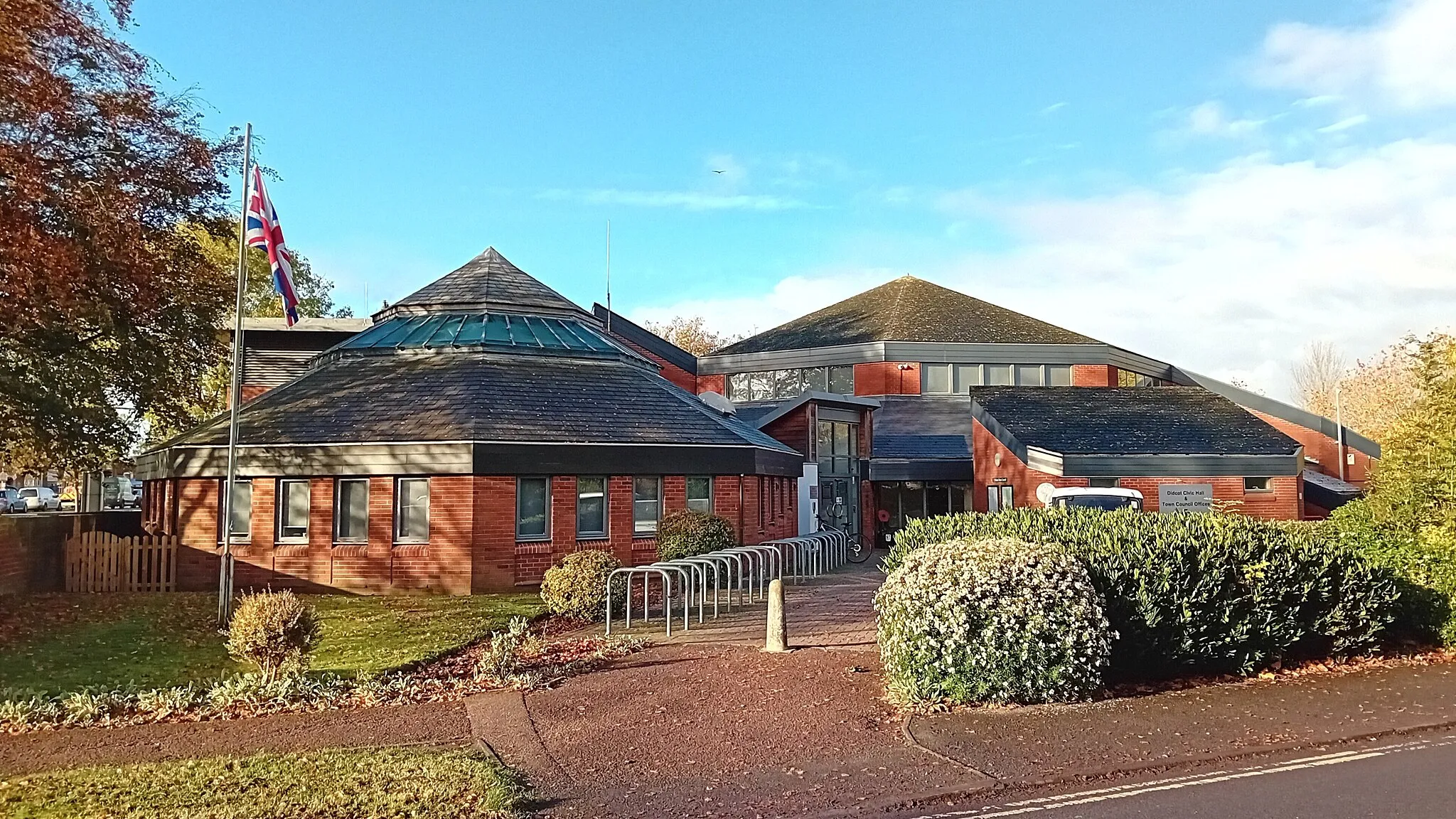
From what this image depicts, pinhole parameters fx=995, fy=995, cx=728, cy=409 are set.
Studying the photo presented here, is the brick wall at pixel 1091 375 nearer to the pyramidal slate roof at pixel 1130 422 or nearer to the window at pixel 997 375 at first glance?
the window at pixel 997 375

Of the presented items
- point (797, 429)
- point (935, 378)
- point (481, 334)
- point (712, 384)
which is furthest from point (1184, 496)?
point (712, 384)

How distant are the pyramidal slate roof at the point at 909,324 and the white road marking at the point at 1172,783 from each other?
3416cm

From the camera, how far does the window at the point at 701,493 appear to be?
2177 centimetres

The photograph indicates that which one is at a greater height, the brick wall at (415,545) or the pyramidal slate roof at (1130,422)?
the pyramidal slate roof at (1130,422)

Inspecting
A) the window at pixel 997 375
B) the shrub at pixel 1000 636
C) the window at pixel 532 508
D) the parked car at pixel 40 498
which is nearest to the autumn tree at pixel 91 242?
the window at pixel 532 508

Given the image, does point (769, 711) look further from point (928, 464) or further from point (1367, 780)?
point (928, 464)

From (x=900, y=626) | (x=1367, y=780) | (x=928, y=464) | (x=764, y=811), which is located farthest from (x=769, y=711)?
(x=928, y=464)

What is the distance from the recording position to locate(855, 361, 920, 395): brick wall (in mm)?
41062

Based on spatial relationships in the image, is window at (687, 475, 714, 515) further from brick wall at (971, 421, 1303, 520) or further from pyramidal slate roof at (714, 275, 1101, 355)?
pyramidal slate roof at (714, 275, 1101, 355)

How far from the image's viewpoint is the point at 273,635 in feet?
35.4

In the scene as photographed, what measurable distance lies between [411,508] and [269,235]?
240 inches

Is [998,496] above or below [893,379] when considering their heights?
below

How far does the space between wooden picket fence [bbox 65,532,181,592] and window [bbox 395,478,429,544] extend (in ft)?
15.6

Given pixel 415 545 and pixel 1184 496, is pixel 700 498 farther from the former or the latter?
pixel 1184 496
